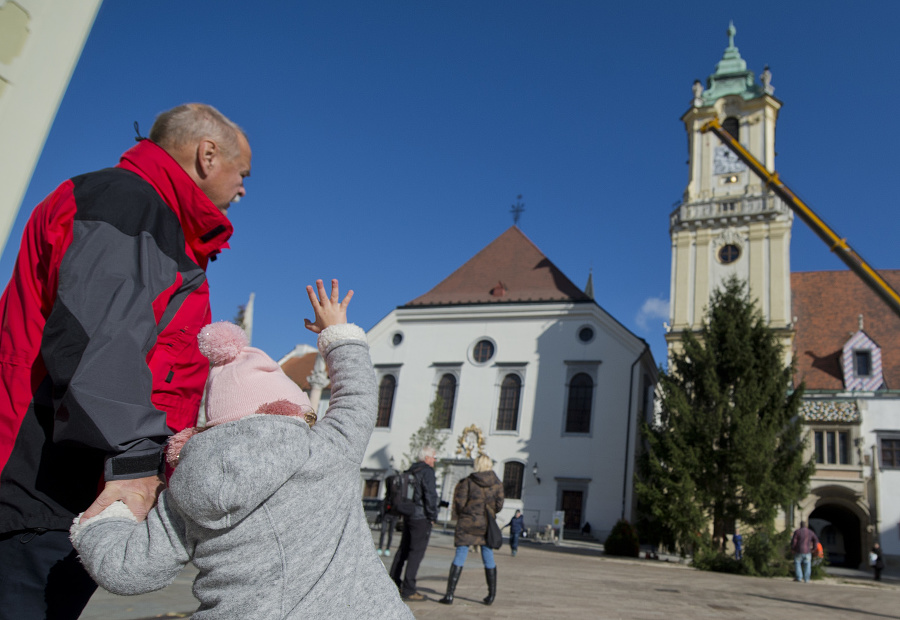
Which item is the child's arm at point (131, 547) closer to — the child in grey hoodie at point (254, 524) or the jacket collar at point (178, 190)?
the child in grey hoodie at point (254, 524)

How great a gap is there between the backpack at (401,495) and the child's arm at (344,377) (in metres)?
5.52

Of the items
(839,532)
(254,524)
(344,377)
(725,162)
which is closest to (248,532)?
(254,524)

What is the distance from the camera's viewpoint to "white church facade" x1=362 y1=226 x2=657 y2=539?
1093 inches

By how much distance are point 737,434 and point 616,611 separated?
13207 mm

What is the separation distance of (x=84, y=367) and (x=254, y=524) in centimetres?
58

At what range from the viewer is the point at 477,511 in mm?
7480

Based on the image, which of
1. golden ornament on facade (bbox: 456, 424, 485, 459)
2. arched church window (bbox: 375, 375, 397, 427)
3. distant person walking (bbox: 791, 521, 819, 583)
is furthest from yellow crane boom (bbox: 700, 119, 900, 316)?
arched church window (bbox: 375, 375, 397, 427)

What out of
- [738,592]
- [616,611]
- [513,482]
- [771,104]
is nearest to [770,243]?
[771,104]

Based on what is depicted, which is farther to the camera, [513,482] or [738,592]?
[513,482]

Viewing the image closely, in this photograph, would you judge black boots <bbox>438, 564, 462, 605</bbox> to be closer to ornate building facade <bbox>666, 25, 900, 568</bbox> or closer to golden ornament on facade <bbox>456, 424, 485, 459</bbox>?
ornate building facade <bbox>666, 25, 900, 568</bbox>

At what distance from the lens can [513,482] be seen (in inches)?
1132

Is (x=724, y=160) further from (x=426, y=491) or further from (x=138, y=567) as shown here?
(x=138, y=567)

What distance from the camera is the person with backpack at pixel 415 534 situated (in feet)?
23.0

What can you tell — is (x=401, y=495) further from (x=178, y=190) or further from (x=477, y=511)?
(x=178, y=190)
